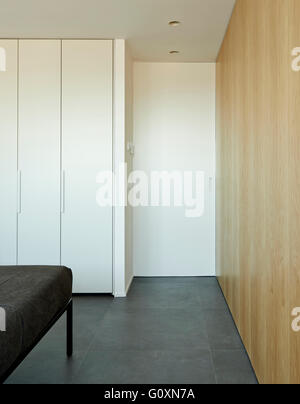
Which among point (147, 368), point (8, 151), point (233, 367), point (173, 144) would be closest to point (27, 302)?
point (147, 368)

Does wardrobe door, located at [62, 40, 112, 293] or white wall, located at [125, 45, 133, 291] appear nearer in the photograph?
wardrobe door, located at [62, 40, 112, 293]

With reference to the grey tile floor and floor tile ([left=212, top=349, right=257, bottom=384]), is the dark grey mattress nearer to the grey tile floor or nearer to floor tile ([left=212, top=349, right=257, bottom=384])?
the grey tile floor

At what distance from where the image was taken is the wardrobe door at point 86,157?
3984 millimetres

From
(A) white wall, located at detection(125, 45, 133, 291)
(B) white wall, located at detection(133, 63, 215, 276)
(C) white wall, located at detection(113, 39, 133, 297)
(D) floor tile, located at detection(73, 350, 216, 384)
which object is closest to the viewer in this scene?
(D) floor tile, located at detection(73, 350, 216, 384)

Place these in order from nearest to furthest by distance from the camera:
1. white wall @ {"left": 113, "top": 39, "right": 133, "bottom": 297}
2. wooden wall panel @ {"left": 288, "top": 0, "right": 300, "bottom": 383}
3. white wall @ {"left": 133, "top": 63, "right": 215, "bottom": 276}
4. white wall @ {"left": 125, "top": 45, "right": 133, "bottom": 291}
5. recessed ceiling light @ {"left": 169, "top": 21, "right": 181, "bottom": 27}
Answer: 1. wooden wall panel @ {"left": 288, "top": 0, "right": 300, "bottom": 383}
2. recessed ceiling light @ {"left": 169, "top": 21, "right": 181, "bottom": 27}
3. white wall @ {"left": 113, "top": 39, "right": 133, "bottom": 297}
4. white wall @ {"left": 125, "top": 45, "right": 133, "bottom": 291}
5. white wall @ {"left": 133, "top": 63, "right": 215, "bottom": 276}

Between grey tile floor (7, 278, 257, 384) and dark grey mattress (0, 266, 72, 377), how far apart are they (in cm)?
44

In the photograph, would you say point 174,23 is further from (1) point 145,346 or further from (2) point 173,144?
(1) point 145,346

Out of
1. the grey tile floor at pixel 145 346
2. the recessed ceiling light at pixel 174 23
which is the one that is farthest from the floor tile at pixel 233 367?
the recessed ceiling light at pixel 174 23

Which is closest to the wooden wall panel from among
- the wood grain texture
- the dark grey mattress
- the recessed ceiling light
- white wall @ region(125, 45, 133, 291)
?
the wood grain texture

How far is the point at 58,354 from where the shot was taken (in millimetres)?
2578

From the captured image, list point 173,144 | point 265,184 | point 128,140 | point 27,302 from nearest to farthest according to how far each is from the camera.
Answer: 1. point 27,302
2. point 265,184
3. point 128,140
4. point 173,144

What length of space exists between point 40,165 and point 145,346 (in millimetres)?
2198

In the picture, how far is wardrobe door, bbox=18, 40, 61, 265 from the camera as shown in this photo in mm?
3986

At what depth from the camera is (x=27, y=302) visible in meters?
1.74
